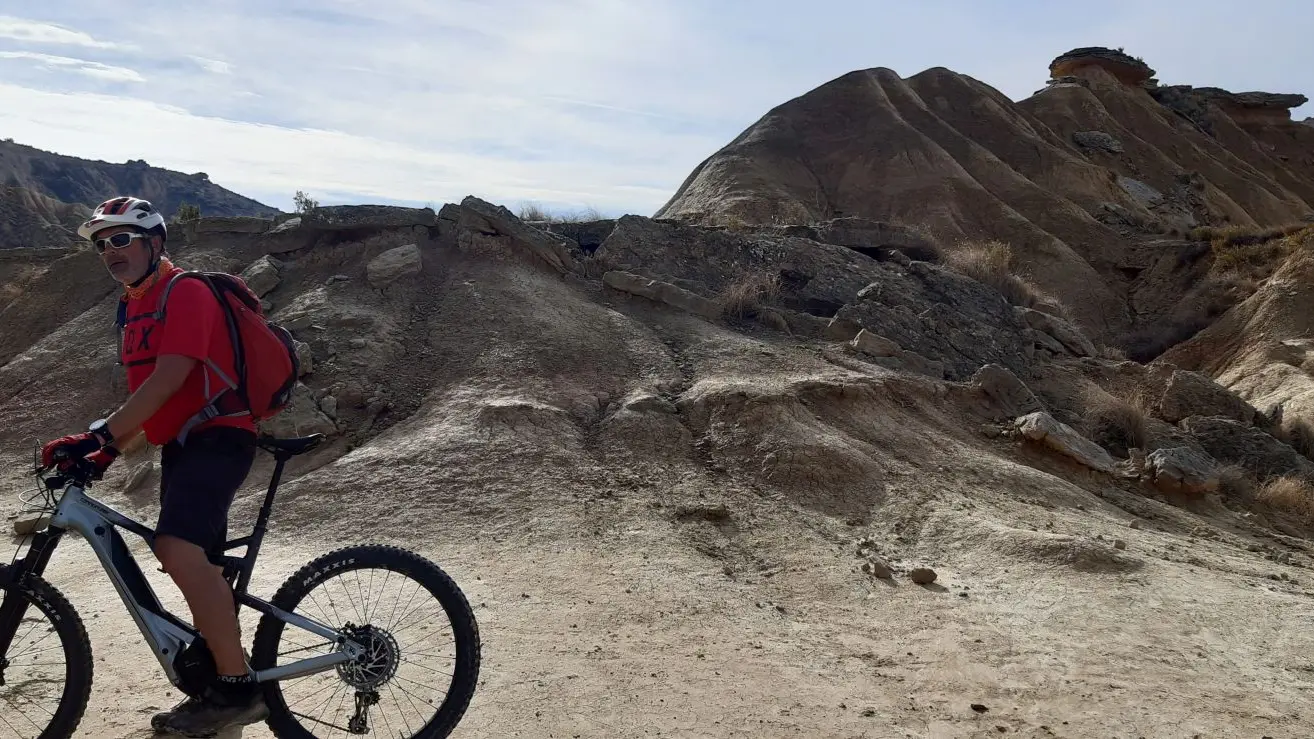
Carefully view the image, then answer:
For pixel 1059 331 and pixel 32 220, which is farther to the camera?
pixel 32 220

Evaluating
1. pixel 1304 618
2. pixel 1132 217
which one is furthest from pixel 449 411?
pixel 1132 217

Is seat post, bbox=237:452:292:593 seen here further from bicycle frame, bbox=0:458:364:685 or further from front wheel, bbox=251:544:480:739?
front wheel, bbox=251:544:480:739

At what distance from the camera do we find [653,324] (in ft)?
31.7

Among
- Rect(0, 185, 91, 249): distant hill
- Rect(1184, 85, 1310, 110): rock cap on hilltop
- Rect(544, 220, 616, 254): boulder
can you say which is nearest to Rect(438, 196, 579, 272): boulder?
Rect(544, 220, 616, 254): boulder

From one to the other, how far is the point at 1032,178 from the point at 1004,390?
21.9 m

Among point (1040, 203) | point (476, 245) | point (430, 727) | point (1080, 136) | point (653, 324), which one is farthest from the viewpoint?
point (1080, 136)

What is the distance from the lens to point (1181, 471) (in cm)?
798

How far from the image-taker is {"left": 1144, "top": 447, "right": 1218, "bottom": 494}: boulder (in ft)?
26.1

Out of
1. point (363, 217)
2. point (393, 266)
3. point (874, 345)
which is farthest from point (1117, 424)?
point (363, 217)

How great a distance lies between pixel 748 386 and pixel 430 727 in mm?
5076

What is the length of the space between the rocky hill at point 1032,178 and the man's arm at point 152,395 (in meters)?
18.5

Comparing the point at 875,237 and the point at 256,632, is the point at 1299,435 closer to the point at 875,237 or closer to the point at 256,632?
the point at 875,237

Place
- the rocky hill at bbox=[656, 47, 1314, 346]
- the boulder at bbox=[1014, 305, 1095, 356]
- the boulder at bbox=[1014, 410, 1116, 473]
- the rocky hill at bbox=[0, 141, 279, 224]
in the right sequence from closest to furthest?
the boulder at bbox=[1014, 410, 1116, 473] → the boulder at bbox=[1014, 305, 1095, 356] → the rocky hill at bbox=[656, 47, 1314, 346] → the rocky hill at bbox=[0, 141, 279, 224]

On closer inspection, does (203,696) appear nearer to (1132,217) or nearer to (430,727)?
(430,727)
